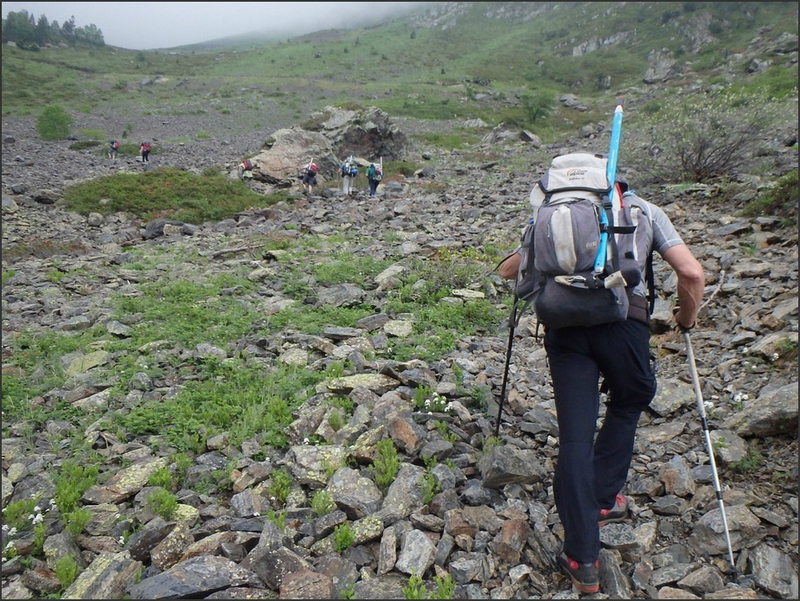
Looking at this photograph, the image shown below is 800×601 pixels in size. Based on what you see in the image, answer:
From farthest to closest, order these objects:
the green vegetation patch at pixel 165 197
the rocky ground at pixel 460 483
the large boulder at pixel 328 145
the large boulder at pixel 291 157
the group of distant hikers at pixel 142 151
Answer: the group of distant hikers at pixel 142 151
the large boulder at pixel 328 145
the large boulder at pixel 291 157
the green vegetation patch at pixel 165 197
the rocky ground at pixel 460 483

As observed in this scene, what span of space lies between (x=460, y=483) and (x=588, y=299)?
6.29ft

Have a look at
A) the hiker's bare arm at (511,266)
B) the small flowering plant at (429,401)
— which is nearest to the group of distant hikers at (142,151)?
the small flowering plant at (429,401)

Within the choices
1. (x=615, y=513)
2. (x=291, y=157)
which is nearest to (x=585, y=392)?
(x=615, y=513)

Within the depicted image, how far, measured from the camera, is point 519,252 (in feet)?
10.2

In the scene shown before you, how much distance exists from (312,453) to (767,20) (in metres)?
109

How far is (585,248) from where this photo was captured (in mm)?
2545

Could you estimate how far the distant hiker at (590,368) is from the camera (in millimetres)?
2621

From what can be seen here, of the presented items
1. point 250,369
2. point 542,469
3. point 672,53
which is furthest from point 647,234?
point 672,53

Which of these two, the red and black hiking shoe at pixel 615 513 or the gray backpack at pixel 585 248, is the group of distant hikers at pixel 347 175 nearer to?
the gray backpack at pixel 585 248

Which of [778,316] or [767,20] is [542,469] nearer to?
[778,316]

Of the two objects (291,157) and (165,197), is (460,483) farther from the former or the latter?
(291,157)

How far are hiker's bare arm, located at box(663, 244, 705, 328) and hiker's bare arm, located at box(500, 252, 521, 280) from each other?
87 centimetres

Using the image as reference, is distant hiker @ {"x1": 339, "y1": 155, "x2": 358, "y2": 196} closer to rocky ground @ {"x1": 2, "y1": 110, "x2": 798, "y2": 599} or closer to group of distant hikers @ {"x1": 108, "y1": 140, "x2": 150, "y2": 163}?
rocky ground @ {"x1": 2, "y1": 110, "x2": 798, "y2": 599}

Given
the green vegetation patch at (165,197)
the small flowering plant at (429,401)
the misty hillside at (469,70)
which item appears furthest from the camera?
the misty hillside at (469,70)
